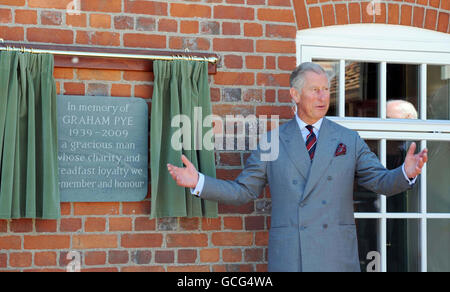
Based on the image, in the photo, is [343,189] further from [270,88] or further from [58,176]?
[58,176]

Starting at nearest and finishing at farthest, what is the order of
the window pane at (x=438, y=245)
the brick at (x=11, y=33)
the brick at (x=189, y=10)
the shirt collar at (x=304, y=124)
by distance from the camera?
the shirt collar at (x=304, y=124), the brick at (x=11, y=33), the brick at (x=189, y=10), the window pane at (x=438, y=245)

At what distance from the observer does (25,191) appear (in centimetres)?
320

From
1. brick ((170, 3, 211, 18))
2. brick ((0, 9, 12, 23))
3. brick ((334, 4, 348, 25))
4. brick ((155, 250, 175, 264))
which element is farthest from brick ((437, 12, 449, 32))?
brick ((0, 9, 12, 23))

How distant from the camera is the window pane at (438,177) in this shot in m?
3.89

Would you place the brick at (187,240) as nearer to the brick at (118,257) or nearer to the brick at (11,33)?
the brick at (118,257)

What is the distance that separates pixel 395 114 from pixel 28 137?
2.34 m

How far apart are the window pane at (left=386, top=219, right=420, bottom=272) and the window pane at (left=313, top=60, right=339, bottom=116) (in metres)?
0.83

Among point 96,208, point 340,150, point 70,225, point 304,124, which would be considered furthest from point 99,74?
point 340,150

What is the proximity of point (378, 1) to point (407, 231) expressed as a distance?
154 centimetres

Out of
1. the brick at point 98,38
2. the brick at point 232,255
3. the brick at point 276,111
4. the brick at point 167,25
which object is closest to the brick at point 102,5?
the brick at point 98,38

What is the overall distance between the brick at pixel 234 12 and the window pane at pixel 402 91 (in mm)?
1017

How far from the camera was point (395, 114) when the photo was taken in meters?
3.82

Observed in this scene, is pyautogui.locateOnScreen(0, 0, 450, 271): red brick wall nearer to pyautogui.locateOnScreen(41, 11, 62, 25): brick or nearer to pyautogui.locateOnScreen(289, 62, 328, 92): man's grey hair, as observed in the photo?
pyautogui.locateOnScreen(41, 11, 62, 25): brick
